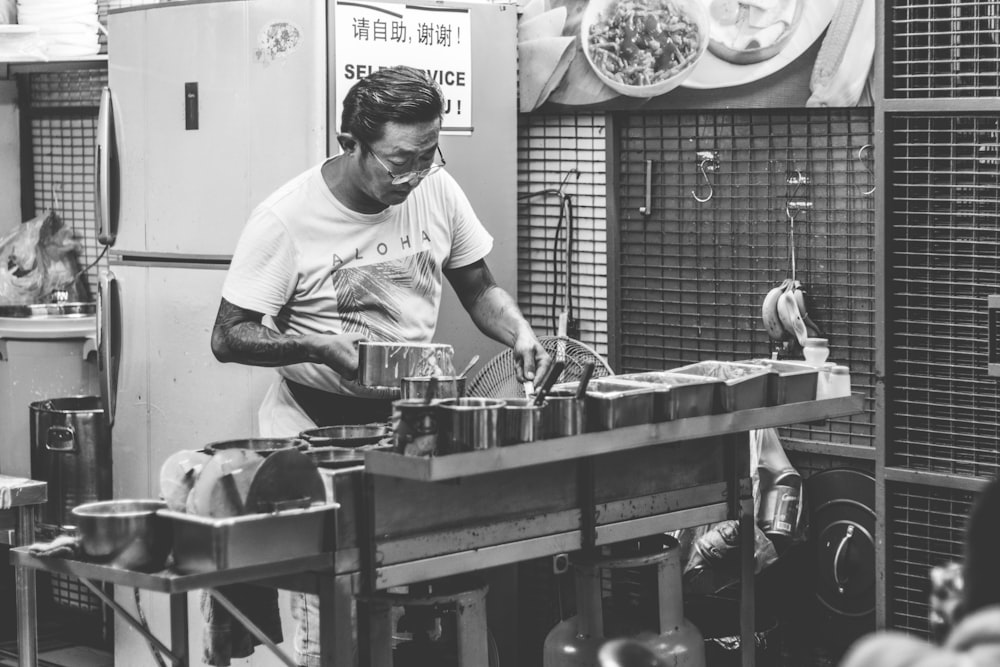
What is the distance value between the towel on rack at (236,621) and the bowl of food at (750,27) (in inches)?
98.4

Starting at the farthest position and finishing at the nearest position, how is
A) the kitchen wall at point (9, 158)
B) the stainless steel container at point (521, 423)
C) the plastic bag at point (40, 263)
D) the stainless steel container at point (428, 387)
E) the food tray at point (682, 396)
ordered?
the kitchen wall at point (9, 158)
the plastic bag at point (40, 263)
the food tray at point (682, 396)
the stainless steel container at point (428, 387)
the stainless steel container at point (521, 423)

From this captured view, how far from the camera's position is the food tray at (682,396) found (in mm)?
3875

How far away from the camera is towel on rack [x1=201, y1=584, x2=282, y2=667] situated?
3.90 m

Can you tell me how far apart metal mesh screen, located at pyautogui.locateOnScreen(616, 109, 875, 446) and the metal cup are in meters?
1.68

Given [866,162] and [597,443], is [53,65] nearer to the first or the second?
[866,162]

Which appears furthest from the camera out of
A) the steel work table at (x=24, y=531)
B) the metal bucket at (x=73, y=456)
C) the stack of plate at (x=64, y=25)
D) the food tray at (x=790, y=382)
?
the stack of plate at (x=64, y=25)

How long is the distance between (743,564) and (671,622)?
17.3 inches

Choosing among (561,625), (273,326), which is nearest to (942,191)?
(561,625)

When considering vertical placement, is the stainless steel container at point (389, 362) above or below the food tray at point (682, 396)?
above

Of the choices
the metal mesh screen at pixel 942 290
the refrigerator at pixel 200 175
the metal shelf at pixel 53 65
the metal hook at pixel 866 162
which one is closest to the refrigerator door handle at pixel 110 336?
the refrigerator at pixel 200 175

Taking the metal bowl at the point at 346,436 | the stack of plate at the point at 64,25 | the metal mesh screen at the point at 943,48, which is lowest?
the metal bowl at the point at 346,436

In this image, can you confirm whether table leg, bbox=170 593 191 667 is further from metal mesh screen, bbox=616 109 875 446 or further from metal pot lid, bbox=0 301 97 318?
metal pot lid, bbox=0 301 97 318

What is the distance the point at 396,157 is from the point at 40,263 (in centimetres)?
287

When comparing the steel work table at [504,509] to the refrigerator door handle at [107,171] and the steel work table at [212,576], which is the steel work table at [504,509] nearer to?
the steel work table at [212,576]
